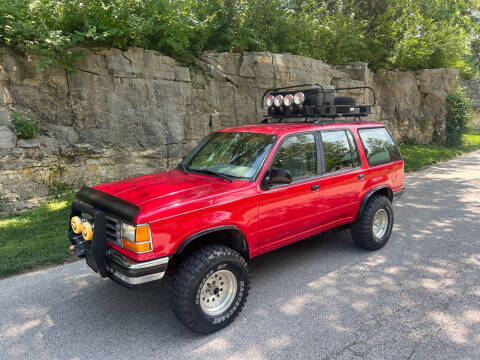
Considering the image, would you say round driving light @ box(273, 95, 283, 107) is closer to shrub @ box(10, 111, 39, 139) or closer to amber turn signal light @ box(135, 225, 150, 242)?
amber turn signal light @ box(135, 225, 150, 242)

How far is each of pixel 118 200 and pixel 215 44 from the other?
8.74m

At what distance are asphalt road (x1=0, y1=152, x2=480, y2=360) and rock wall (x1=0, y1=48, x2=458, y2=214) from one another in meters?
3.53

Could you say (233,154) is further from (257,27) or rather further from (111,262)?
(257,27)

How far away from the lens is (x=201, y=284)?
312cm

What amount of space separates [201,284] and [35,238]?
390cm

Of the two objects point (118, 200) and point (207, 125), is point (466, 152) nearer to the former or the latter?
point (207, 125)

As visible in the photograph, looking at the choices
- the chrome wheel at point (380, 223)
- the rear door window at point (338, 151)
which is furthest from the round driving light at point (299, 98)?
the chrome wheel at point (380, 223)

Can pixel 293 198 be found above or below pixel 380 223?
above

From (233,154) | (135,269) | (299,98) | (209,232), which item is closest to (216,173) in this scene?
(233,154)

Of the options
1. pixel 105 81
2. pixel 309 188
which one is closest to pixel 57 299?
pixel 309 188

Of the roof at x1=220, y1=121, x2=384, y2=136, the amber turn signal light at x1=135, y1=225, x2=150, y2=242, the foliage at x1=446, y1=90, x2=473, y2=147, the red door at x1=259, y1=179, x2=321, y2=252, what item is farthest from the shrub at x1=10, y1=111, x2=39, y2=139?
the foliage at x1=446, y1=90, x2=473, y2=147

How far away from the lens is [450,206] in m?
7.18

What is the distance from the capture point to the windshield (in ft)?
12.6

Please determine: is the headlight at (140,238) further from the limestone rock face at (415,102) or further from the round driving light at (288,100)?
the limestone rock face at (415,102)
